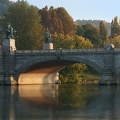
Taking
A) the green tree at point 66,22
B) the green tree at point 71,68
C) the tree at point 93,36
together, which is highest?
the green tree at point 66,22

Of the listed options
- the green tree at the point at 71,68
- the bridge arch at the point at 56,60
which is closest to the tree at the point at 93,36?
the green tree at the point at 71,68

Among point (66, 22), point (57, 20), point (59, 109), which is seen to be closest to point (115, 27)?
point (66, 22)

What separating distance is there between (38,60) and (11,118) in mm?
47331

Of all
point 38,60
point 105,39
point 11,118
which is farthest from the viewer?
point 105,39

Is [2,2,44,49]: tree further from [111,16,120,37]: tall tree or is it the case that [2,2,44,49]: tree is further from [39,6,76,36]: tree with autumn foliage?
[111,16,120,37]: tall tree

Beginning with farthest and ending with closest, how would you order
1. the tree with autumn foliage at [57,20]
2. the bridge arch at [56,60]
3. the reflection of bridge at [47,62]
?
the tree with autumn foliage at [57,20]
the bridge arch at [56,60]
the reflection of bridge at [47,62]

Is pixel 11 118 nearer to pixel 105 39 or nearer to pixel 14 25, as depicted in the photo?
pixel 14 25

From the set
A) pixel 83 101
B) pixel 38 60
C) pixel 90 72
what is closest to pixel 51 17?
pixel 90 72

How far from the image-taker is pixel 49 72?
95125 mm

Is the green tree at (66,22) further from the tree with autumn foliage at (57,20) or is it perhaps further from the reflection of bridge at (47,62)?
the reflection of bridge at (47,62)

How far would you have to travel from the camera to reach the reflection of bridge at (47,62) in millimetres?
79688

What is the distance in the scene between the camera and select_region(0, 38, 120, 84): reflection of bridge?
79.7 m

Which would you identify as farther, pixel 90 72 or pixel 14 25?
pixel 90 72

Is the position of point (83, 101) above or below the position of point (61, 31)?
below
